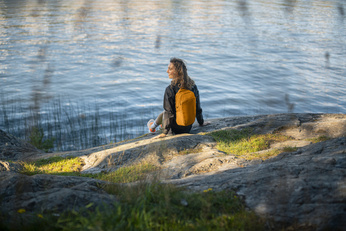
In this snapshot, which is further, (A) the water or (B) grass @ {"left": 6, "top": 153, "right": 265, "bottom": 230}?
(A) the water

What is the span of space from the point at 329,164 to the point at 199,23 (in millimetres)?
29426

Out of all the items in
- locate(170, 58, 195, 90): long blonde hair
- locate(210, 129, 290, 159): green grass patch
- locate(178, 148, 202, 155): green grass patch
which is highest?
locate(170, 58, 195, 90): long blonde hair

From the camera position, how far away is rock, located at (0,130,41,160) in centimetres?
723

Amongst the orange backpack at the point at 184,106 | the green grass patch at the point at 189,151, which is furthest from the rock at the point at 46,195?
the orange backpack at the point at 184,106

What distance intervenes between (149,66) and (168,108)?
12.1 m

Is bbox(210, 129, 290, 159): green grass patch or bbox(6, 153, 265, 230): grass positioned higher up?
bbox(6, 153, 265, 230): grass

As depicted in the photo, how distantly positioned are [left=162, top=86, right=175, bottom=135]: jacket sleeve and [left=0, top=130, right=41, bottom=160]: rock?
3460 millimetres

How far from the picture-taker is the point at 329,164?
12.0 ft

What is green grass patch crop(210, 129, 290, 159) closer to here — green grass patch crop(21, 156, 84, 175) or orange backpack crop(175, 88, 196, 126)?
orange backpack crop(175, 88, 196, 126)

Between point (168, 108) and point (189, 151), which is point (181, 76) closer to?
point (168, 108)

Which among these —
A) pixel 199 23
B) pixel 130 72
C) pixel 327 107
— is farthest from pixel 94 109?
pixel 199 23

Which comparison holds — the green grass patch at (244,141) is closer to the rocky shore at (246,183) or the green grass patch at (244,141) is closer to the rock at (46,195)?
the rocky shore at (246,183)

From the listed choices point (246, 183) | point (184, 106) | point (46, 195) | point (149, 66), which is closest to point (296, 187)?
point (246, 183)

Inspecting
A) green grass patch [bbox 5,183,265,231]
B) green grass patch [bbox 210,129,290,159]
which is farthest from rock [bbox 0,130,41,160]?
green grass patch [bbox 5,183,265,231]
